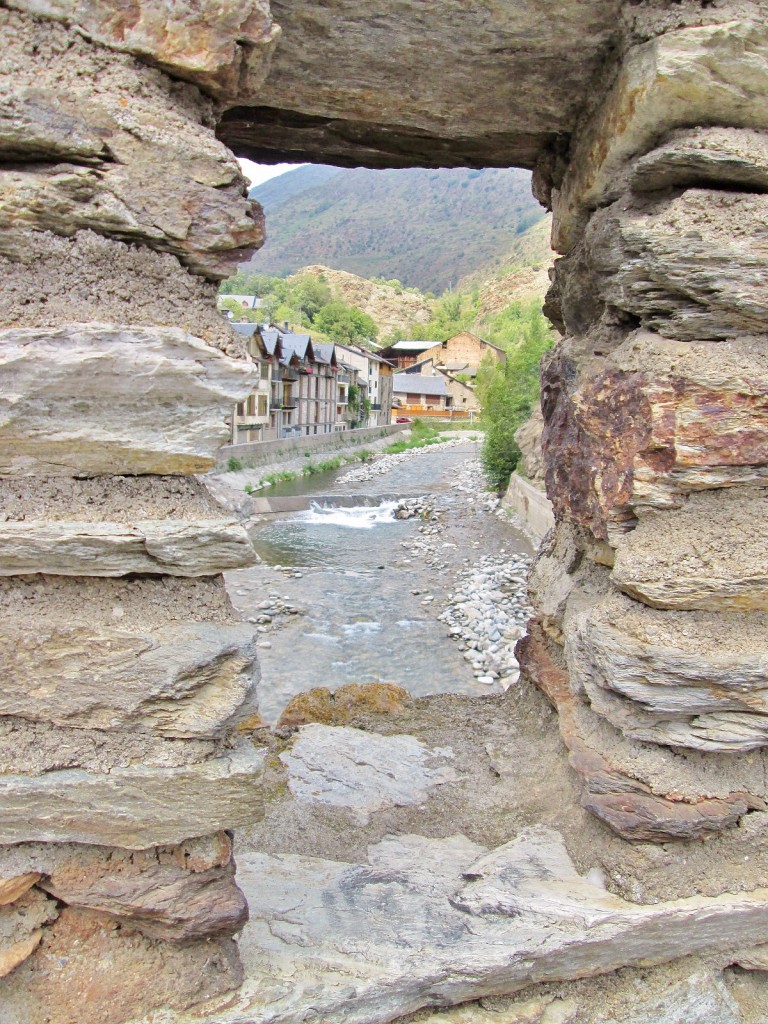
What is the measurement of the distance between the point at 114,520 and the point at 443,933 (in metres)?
2.38

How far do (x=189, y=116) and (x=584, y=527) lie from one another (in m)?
3.03

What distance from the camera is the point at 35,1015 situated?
2746 mm

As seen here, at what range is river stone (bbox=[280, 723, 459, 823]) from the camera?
4562 millimetres

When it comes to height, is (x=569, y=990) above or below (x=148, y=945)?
below

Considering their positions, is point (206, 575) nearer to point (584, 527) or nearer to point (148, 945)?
point (148, 945)

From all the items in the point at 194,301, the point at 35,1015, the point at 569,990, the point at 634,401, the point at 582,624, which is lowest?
the point at 569,990

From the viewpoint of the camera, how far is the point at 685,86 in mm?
3158

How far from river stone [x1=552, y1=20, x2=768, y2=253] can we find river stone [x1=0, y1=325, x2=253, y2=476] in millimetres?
2209

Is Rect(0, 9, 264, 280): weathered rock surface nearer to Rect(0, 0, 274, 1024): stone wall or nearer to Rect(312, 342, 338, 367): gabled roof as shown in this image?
Rect(0, 0, 274, 1024): stone wall

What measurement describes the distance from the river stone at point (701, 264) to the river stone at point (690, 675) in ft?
4.36

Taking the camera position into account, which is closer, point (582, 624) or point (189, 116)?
point (189, 116)

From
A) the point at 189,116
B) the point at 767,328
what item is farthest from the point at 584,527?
the point at 189,116

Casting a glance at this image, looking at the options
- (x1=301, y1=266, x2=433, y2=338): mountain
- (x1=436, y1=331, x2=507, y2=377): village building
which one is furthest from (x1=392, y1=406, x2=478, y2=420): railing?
(x1=301, y1=266, x2=433, y2=338): mountain

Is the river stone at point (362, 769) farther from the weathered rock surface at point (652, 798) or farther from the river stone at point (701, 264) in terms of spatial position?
the river stone at point (701, 264)
